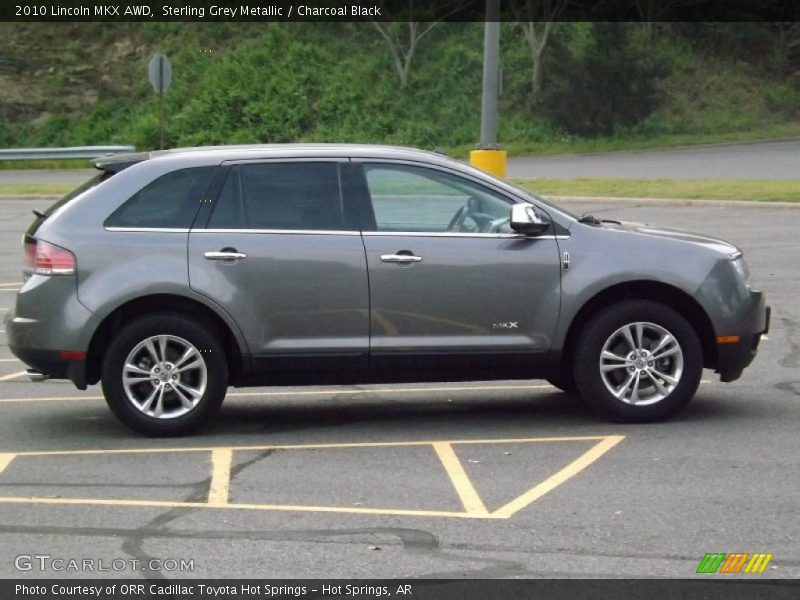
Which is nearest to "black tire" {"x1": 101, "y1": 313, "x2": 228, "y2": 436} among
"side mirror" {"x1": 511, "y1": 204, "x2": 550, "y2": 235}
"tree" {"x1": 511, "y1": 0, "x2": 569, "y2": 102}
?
"side mirror" {"x1": 511, "y1": 204, "x2": 550, "y2": 235}

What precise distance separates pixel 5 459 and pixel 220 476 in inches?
54.4

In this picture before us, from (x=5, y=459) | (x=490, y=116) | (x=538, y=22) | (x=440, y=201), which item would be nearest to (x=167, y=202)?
(x=440, y=201)

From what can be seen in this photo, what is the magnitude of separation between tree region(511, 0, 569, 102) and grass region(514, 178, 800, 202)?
53.1 ft

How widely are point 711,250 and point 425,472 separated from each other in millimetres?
2500

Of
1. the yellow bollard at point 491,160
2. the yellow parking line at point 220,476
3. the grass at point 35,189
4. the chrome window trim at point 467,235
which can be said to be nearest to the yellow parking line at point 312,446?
the yellow parking line at point 220,476

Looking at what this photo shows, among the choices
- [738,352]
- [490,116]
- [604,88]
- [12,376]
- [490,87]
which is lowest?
[12,376]

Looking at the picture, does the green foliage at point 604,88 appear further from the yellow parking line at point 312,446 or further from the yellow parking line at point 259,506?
the yellow parking line at point 259,506

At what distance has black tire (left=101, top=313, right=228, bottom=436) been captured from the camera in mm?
8188

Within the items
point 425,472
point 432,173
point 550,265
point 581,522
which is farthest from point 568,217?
point 581,522

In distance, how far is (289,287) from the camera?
27.1 feet

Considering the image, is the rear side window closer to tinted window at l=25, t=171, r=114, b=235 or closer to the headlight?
tinted window at l=25, t=171, r=114, b=235

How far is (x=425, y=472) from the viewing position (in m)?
7.43

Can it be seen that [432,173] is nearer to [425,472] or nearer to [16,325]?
[425,472]

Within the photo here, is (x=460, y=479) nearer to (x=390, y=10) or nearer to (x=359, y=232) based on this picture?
(x=359, y=232)
